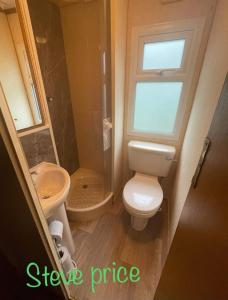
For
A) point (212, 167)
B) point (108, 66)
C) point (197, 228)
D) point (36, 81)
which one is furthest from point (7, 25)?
point (197, 228)

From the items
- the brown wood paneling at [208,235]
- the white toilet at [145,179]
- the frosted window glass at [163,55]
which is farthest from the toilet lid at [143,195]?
the frosted window glass at [163,55]

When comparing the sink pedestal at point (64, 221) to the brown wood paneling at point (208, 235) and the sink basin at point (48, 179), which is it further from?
the brown wood paneling at point (208, 235)

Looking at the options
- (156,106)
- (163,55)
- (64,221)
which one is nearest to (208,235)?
(64,221)

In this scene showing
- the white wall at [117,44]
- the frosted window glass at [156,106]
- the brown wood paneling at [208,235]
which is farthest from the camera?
the frosted window glass at [156,106]

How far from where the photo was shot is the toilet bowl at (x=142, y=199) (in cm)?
127

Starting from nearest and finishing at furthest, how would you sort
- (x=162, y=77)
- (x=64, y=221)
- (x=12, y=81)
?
(x=12, y=81) < (x=64, y=221) < (x=162, y=77)

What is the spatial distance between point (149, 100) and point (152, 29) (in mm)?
638

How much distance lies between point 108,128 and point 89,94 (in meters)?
0.63

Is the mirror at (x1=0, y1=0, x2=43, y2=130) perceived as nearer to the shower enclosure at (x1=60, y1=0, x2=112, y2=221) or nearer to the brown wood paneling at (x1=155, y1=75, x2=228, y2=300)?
the shower enclosure at (x1=60, y1=0, x2=112, y2=221)

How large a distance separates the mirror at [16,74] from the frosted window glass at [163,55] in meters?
1.11

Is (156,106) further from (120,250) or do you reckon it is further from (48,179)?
(120,250)

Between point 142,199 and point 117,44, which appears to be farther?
point 142,199

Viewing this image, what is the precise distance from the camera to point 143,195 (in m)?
1.40

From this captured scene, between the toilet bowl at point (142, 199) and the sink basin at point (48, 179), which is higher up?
the sink basin at point (48, 179)
